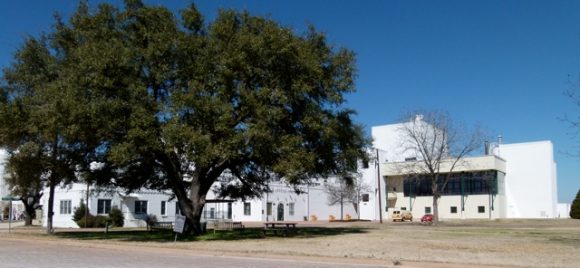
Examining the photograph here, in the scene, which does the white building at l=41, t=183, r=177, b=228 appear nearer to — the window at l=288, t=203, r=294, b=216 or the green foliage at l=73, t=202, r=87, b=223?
the green foliage at l=73, t=202, r=87, b=223

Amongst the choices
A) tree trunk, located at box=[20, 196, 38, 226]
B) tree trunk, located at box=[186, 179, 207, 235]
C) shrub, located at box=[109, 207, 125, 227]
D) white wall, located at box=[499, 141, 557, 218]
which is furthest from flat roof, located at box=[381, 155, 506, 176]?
tree trunk, located at box=[186, 179, 207, 235]

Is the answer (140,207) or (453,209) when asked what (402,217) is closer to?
(453,209)

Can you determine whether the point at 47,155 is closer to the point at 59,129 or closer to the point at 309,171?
the point at 59,129

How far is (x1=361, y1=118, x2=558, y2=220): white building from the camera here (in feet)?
262

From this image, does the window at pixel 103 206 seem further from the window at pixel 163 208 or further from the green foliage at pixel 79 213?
the window at pixel 163 208

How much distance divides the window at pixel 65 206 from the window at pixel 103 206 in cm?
308

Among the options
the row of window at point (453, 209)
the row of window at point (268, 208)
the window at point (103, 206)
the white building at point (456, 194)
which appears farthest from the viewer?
the row of window at point (453, 209)

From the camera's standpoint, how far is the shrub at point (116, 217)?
54594mm

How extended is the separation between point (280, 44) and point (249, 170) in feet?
34.5

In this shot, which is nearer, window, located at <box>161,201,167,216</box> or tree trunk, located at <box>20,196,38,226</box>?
window, located at <box>161,201,167,216</box>

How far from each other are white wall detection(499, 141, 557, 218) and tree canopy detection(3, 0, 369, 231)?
193ft

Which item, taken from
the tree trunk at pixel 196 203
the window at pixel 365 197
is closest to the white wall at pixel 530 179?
the window at pixel 365 197

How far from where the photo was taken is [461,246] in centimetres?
2342

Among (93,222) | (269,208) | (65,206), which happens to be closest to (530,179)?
(269,208)
